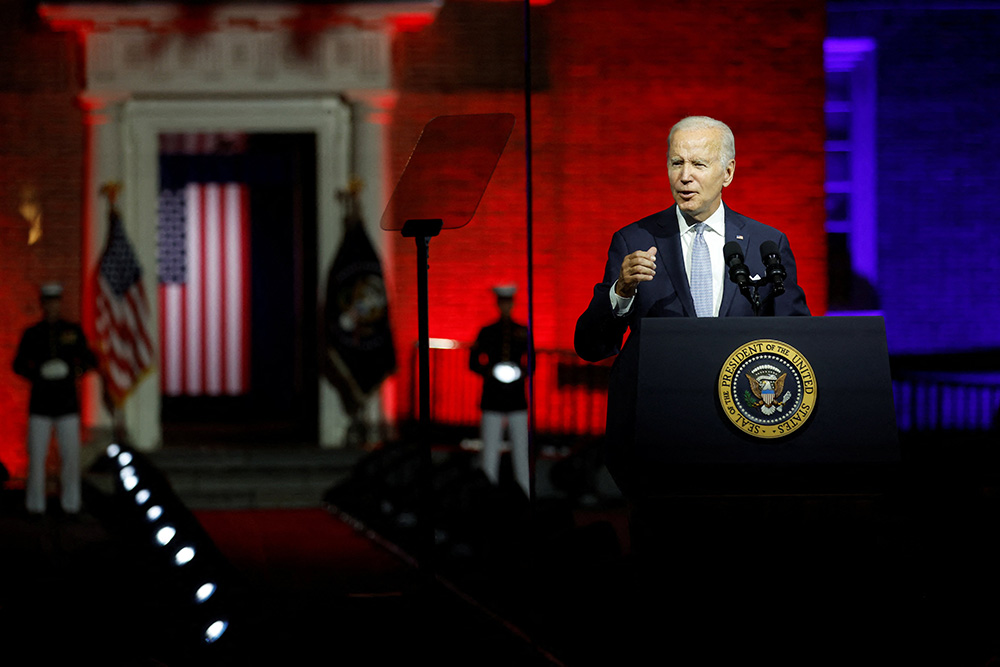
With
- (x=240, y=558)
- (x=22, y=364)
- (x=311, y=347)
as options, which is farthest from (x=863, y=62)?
(x=22, y=364)

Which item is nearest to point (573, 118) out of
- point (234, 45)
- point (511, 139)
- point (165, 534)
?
point (511, 139)

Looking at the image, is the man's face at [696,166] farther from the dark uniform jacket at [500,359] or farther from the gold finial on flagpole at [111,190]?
the gold finial on flagpole at [111,190]

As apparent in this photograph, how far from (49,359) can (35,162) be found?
2327 mm

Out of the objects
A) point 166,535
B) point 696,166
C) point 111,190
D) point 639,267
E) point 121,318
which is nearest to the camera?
point 639,267

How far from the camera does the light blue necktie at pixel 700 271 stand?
7.57 ft

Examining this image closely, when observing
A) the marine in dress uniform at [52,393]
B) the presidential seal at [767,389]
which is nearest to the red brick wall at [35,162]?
the marine in dress uniform at [52,393]

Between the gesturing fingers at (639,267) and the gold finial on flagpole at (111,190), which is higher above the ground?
the gold finial on flagpole at (111,190)

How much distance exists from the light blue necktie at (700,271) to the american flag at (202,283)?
750 cm

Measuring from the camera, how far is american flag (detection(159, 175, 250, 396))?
9.13 meters

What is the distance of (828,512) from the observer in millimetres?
2035

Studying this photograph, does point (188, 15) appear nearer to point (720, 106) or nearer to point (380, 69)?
point (380, 69)

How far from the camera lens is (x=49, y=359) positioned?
6.70 metres

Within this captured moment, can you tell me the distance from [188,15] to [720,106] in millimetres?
4259

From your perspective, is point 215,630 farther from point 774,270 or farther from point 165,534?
point 774,270
